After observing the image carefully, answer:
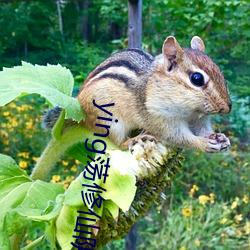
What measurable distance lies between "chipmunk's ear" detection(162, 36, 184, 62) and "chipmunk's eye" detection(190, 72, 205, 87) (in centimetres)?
5

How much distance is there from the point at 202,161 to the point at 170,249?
79cm

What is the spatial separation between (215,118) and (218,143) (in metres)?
1.65

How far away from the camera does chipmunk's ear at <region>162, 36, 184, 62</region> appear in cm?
77

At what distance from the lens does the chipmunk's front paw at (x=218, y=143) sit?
66 centimetres

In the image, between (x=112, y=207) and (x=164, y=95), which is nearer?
(x=112, y=207)

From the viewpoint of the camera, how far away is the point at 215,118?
7.54 ft

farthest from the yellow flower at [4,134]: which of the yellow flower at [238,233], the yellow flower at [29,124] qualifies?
the yellow flower at [238,233]

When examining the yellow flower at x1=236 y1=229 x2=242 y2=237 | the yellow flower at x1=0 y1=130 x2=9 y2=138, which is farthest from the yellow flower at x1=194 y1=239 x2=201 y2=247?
the yellow flower at x1=0 y1=130 x2=9 y2=138

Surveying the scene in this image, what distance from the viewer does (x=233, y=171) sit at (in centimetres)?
287

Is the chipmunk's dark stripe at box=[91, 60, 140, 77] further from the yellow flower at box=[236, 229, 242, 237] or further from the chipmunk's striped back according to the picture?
the yellow flower at box=[236, 229, 242, 237]

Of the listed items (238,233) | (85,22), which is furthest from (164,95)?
(85,22)

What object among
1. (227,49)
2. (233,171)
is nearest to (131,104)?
(227,49)

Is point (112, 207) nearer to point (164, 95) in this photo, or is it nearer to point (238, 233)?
point (164, 95)

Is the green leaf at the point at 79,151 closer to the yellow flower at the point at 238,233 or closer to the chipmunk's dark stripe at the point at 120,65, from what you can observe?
the chipmunk's dark stripe at the point at 120,65
